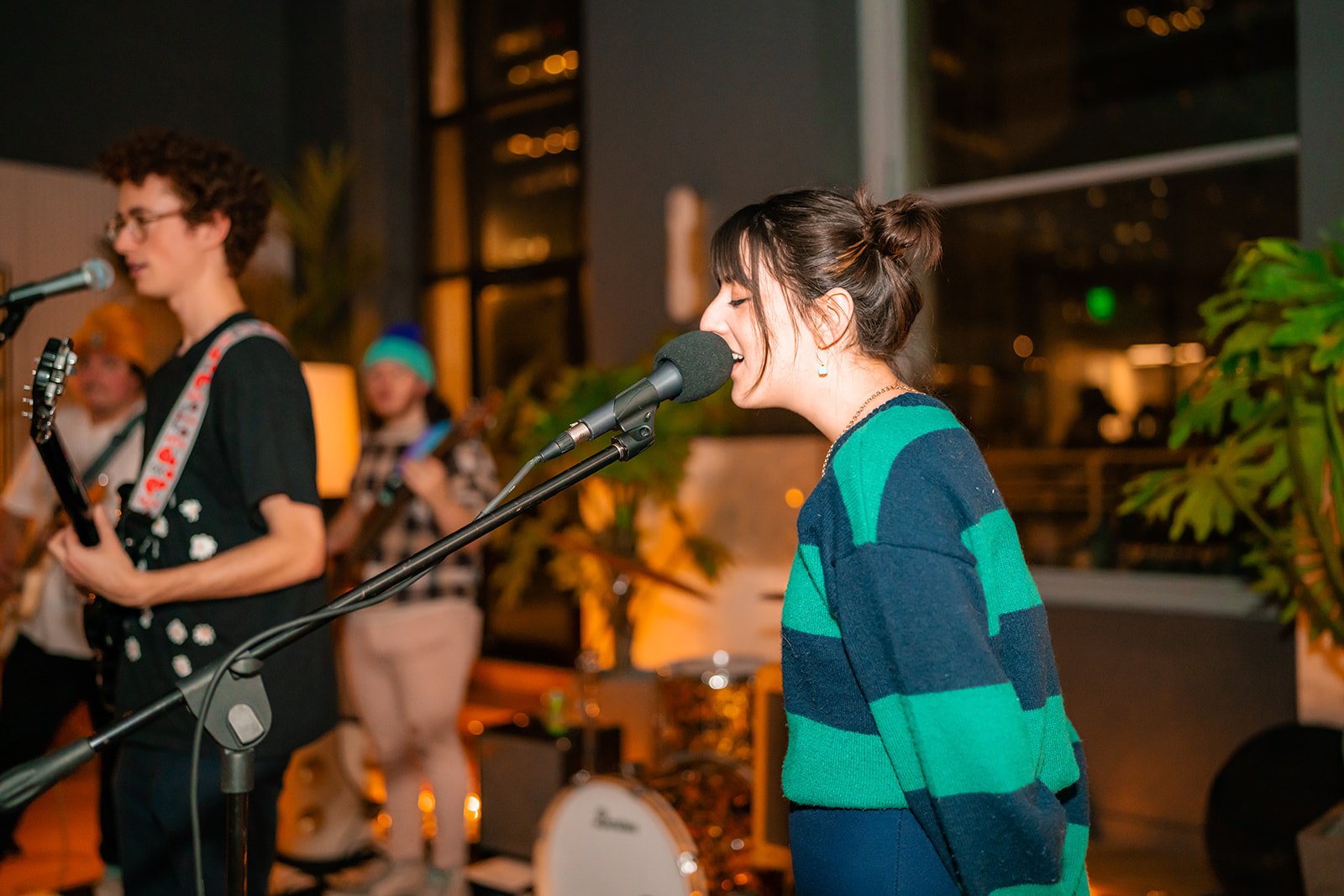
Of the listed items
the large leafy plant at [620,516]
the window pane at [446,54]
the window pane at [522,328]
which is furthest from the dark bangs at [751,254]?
the window pane at [446,54]

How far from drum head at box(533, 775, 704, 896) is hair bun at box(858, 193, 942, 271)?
60.0 inches

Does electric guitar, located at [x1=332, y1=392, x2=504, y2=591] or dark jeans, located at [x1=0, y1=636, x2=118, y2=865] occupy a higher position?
electric guitar, located at [x1=332, y1=392, x2=504, y2=591]

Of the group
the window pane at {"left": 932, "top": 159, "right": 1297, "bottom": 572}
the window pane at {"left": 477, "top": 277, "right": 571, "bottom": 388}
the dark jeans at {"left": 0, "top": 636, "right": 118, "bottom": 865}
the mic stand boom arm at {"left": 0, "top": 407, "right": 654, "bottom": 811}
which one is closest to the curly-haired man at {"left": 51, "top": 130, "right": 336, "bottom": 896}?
the mic stand boom arm at {"left": 0, "top": 407, "right": 654, "bottom": 811}

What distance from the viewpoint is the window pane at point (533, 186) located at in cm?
575

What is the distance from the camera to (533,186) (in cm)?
591

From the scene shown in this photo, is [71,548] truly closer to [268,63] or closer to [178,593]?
[178,593]

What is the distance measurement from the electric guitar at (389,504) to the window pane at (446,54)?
12.1 feet

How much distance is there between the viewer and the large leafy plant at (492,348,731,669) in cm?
375

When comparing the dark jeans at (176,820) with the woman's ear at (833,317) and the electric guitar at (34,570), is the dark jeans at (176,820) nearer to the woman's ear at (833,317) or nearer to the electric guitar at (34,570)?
the woman's ear at (833,317)

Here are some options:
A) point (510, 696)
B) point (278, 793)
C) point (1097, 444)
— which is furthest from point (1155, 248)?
point (278, 793)

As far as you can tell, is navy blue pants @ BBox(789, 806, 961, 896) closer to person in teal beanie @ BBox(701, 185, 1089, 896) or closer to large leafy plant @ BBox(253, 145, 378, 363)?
person in teal beanie @ BBox(701, 185, 1089, 896)

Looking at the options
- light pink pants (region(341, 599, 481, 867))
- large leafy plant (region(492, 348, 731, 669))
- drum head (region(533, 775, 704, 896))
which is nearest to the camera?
drum head (region(533, 775, 704, 896))

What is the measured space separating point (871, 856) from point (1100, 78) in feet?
24.9

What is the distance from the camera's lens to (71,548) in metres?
1.49
